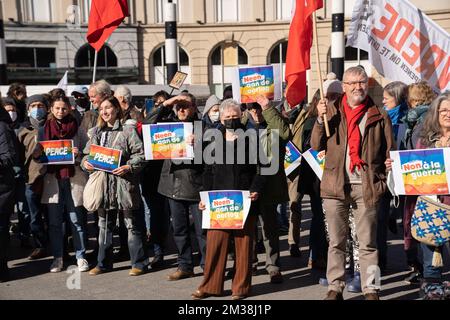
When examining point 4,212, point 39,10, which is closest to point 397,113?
point 4,212

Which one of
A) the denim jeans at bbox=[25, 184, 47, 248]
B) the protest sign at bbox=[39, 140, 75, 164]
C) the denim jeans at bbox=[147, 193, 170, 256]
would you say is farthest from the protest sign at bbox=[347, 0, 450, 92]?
the denim jeans at bbox=[25, 184, 47, 248]

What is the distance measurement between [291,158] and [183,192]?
142 centimetres

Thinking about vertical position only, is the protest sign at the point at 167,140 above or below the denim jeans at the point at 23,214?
above

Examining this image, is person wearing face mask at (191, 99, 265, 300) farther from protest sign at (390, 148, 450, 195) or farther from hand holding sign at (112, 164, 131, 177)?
protest sign at (390, 148, 450, 195)

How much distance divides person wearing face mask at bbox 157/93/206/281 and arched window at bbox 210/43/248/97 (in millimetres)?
24718

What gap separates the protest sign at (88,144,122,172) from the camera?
5.90 meters

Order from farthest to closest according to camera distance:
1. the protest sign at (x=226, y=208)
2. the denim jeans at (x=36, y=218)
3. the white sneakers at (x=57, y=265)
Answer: the denim jeans at (x=36, y=218) → the white sneakers at (x=57, y=265) → the protest sign at (x=226, y=208)

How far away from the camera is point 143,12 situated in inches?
1169

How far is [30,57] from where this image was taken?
27984 mm

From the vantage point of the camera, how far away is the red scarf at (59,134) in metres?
6.27

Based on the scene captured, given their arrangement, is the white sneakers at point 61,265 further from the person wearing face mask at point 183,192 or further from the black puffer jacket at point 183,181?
the black puffer jacket at point 183,181

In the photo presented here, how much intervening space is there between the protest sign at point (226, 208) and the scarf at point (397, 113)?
2190 millimetres

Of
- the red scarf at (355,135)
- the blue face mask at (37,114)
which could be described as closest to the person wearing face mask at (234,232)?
the red scarf at (355,135)

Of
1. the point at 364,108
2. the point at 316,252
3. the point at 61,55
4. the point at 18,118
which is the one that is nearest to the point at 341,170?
the point at 364,108
